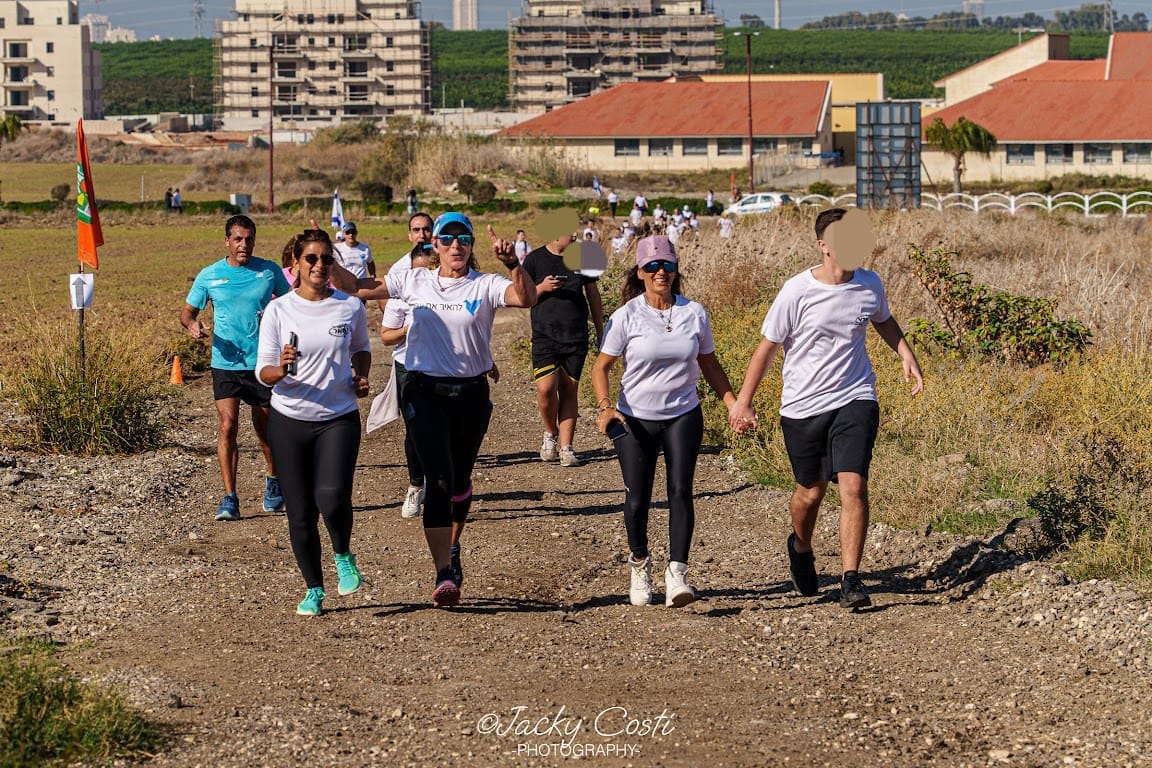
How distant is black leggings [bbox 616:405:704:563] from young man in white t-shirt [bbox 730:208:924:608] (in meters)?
0.25

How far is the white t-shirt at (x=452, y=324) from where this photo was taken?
7.62 m

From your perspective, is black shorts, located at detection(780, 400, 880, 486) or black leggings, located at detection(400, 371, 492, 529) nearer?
black shorts, located at detection(780, 400, 880, 486)

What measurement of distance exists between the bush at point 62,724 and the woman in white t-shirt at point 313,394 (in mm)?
1701

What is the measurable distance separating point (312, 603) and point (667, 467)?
5.93 feet

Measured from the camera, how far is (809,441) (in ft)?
24.8

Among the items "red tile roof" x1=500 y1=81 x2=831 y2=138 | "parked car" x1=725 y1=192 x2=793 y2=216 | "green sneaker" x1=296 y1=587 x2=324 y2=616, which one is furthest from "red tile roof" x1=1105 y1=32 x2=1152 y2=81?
"green sneaker" x1=296 y1=587 x2=324 y2=616

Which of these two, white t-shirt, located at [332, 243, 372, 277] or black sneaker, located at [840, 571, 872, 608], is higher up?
white t-shirt, located at [332, 243, 372, 277]

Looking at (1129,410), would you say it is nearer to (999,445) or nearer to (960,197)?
(999,445)

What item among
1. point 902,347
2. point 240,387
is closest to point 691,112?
point 240,387

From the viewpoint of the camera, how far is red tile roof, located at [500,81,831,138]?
8706cm

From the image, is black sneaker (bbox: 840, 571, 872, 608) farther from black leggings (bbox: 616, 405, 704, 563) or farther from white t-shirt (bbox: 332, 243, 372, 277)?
white t-shirt (bbox: 332, 243, 372, 277)

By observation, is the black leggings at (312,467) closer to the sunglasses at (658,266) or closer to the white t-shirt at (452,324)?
the white t-shirt at (452,324)

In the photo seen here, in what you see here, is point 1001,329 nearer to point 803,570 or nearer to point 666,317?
point 803,570

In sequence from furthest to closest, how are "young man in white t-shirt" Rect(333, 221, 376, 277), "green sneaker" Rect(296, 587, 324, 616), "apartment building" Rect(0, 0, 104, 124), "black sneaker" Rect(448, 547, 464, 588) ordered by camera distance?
"apartment building" Rect(0, 0, 104, 124)
"young man in white t-shirt" Rect(333, 221, 376, 277)
"black sneaker" Rect(448, 547, 464, 588)
"green sneaker" Rect(296, 587, 324, 616)
